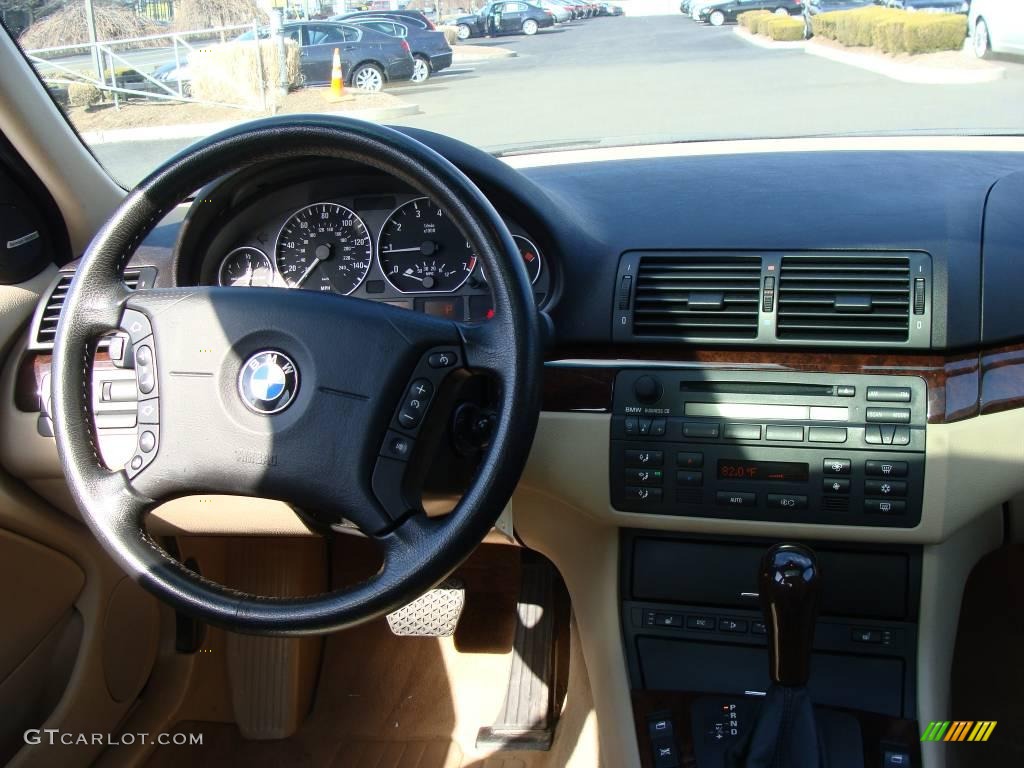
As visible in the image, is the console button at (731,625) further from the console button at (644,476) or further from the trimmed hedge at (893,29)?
the trimmed hedge at (893,29)

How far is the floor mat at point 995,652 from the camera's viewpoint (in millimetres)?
2331

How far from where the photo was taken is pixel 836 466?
188 centimetres

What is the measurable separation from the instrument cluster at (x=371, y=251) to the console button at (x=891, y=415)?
2.18 feet

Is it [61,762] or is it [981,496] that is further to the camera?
[61,762]

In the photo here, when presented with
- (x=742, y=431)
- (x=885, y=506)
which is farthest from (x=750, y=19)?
(x=885, y=506)

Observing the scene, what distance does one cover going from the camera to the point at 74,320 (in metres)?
1.65

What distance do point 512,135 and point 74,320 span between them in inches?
50.4

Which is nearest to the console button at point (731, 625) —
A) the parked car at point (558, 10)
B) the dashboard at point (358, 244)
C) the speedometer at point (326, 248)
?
the dashboard at point (358, 244)

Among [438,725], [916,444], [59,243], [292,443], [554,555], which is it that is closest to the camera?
[292,443]

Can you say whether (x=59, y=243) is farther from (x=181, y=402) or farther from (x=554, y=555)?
(x=554, y=555)

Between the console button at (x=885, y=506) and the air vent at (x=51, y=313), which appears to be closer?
the console button at (x=885, y=506)

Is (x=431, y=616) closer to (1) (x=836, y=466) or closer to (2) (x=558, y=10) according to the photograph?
(1) (x=836, y=466)

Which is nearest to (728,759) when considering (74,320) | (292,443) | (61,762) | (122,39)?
(292,443)

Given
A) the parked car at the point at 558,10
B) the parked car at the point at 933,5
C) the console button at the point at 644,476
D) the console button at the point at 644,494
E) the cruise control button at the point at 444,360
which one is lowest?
the console button at the point at 644,494
